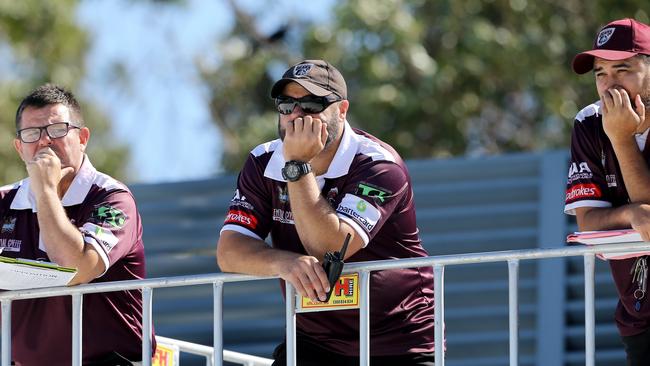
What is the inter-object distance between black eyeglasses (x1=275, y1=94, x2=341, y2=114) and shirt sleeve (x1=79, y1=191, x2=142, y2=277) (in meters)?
0.87

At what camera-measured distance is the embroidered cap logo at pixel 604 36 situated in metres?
4.96

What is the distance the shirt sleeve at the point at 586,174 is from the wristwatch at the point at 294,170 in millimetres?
969

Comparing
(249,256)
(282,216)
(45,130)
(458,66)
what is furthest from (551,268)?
(458,66)

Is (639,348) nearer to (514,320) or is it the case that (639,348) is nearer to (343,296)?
(514,320)

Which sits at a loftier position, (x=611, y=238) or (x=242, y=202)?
(x=242, y=202)

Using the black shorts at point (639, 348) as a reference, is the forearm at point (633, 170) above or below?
above

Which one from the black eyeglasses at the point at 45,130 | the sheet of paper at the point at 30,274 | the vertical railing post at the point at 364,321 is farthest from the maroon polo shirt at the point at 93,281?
the vertical railing post at the point at 364,321

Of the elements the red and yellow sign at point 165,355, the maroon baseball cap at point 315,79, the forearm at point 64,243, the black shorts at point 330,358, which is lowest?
the black shorts at point 330,358

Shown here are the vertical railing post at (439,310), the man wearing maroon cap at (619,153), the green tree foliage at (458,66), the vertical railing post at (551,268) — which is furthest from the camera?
the green tree foliage at (458,66)

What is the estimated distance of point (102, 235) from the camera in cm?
535

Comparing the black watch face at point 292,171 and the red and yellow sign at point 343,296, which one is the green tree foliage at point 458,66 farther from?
the red and yellow sign at point 343,296

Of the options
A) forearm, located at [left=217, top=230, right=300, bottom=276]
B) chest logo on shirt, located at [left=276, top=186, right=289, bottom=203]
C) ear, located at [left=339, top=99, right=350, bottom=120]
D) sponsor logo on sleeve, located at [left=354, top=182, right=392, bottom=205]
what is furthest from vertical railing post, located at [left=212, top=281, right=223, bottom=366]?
ear, located at [left=339, top=99, right=350, bottom=120]

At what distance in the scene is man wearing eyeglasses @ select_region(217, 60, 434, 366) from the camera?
4.88 m

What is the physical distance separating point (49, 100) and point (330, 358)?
1654mm
